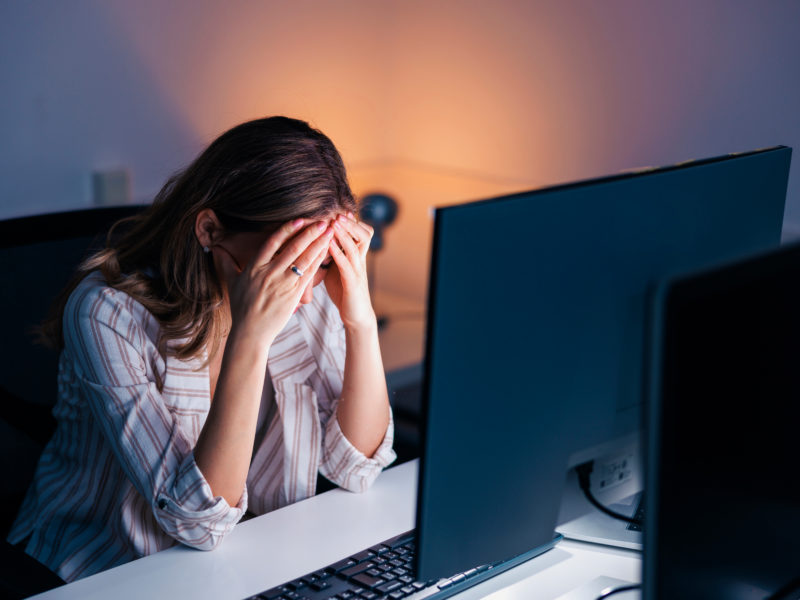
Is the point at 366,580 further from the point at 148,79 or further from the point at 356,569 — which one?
the point at 148,79

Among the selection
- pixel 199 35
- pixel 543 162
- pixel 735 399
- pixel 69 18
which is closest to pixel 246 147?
pixel 735 399

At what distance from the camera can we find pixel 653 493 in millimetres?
584

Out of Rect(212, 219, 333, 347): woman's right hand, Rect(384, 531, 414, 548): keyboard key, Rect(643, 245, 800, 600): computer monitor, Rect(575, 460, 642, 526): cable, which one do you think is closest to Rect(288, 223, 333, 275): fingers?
Rect(212, 219, 333, 347): woman's right hand

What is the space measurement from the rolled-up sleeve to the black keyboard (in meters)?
0.20

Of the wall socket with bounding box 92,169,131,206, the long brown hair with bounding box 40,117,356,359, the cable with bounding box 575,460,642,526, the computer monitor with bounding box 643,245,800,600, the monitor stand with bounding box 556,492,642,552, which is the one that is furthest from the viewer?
the wall socket with bounding box 92,169,131,206

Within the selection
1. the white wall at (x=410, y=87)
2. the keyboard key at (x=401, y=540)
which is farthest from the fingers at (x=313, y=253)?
the white wall at (x=410, y=87)

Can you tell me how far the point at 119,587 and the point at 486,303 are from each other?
1.76 ft

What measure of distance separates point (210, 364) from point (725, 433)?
2.58 ft

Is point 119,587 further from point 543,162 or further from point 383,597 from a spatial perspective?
point 543,162

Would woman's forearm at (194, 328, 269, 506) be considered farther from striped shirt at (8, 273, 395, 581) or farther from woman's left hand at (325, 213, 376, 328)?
woman's left hand at (325, 213, 376, 328)

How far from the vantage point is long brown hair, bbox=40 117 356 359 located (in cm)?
113

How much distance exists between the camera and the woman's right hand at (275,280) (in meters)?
1.06

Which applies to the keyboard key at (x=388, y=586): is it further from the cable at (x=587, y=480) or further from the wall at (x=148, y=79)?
the wall at (x=148, y=79)

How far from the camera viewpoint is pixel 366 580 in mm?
884
